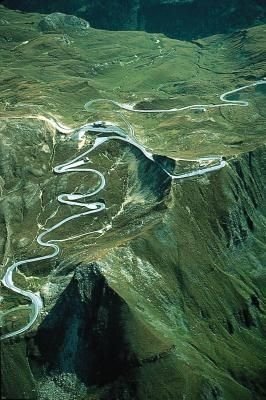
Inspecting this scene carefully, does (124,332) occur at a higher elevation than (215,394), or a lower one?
higher

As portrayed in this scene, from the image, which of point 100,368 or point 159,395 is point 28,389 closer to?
point 100,368

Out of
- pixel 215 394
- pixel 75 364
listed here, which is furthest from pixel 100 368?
pixel 215 394

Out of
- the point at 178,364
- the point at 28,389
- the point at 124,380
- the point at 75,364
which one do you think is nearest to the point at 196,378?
the point at 178,364

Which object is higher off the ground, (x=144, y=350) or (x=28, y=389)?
(x=144, y=350)

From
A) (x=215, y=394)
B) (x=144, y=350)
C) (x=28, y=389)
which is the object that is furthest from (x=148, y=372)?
(x=28, y=389)

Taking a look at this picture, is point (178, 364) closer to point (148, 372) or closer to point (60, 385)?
point (148, 372)

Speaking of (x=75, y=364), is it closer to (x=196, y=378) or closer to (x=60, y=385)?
(x=60, y=385)

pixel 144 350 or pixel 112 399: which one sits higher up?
pixel 144 350
